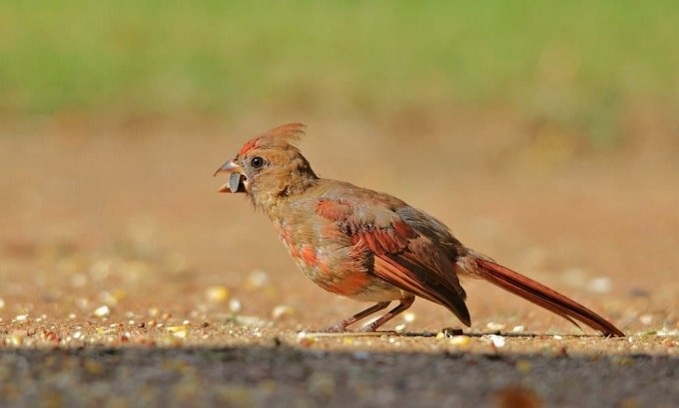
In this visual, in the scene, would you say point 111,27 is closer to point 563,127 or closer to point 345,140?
point 345,140

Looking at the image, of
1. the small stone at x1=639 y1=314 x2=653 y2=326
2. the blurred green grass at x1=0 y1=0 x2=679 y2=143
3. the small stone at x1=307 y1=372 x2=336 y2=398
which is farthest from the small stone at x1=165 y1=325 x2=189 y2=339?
the blurred green grass at x1=0 y1=0 x2=679 y2=143

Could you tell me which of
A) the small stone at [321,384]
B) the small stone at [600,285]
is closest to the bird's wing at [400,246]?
the small stone at [321,384]

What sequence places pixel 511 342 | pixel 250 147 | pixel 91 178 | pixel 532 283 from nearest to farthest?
pixel 511 342 < pixel 532 283 < pixel 250 147 < pixel 91 178

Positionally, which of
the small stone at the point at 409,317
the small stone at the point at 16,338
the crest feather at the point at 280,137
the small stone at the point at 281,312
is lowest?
the small stone at the point at 16,338

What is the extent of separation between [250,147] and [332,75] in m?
9.94

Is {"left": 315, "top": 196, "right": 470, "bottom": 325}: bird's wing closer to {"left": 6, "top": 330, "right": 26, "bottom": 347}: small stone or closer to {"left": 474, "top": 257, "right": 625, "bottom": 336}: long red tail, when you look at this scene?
{"left": 474, "top": 257, "right": 625, "bottom": 336}: long red tail

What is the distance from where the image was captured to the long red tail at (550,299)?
6.38 m

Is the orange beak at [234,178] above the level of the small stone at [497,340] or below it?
above

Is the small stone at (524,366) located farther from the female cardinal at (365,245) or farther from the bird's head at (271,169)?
the bird's head at (271,169)

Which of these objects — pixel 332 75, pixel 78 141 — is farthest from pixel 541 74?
pixel 78 141

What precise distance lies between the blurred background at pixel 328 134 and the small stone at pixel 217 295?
0.15ft

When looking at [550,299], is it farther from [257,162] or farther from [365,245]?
[257,162]

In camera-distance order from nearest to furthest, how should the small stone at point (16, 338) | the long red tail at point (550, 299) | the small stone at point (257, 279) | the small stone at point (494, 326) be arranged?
the small stone at point (16, 338) → the long red tail at point (550, 299) → the small stone at point (494, 326) → the small stone at point (257, 279)

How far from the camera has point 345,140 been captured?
50.3 ft
